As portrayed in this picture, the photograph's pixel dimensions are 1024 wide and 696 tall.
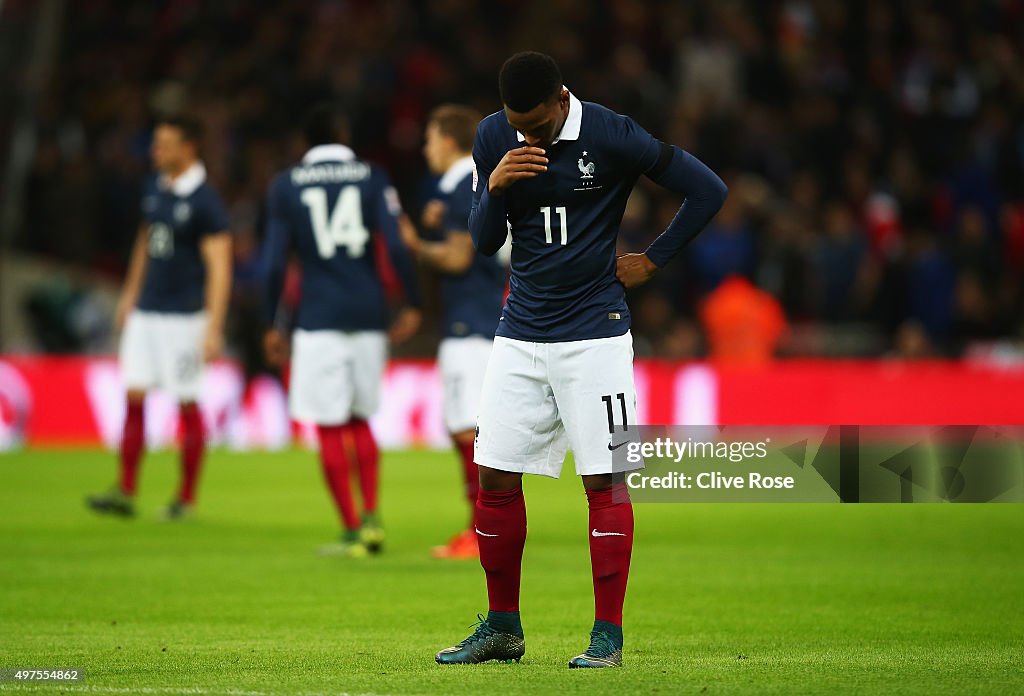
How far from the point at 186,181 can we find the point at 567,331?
21.2 ft

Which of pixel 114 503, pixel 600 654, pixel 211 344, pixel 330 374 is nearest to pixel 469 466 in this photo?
pixel 330 374

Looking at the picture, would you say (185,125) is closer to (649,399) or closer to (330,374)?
(330,374)

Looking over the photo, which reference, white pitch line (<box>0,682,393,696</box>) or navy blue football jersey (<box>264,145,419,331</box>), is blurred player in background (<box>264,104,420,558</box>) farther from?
white pitch line (<box>0,682,393,696</box>)

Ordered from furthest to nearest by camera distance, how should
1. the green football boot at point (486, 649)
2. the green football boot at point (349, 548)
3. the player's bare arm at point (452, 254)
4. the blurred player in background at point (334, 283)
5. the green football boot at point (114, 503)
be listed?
the green football boot at point (114, 503) < the blurred player in background at point (334, 283) < the green football boot at point (349, 548) < the player's bare arm at point (452, 254) < the green football boot at point (486, 649)

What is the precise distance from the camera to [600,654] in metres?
5.97

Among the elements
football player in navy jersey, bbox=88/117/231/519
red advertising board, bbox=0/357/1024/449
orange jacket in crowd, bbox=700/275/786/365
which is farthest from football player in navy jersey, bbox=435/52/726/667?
orange jacket in crowd, bbox=700/275/786/365

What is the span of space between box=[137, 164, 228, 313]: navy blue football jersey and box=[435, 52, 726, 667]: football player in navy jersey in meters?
6.04

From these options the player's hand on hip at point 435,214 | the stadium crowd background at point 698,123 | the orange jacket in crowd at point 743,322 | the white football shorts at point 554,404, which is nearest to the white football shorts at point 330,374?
the player's hand on hip at point 435,214

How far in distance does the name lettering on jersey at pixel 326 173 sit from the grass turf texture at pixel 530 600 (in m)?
2.21

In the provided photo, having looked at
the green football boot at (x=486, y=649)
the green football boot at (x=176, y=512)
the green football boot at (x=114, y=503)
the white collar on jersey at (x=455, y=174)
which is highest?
the white collar on jersey at (x=455, y=174)

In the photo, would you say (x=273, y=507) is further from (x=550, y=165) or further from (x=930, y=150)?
(x=930, y=150)

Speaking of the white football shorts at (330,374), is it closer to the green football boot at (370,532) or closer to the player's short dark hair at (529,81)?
the green football boot at (370,532)

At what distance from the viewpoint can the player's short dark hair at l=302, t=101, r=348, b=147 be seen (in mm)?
9930

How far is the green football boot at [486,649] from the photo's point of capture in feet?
20.2
